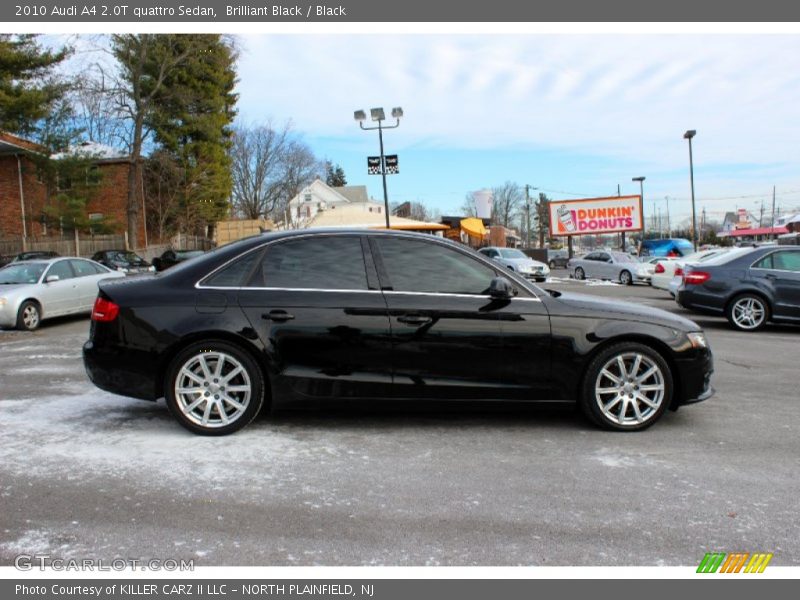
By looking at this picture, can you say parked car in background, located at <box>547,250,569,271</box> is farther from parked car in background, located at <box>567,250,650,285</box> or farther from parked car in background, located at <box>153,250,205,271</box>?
parked car in background, located at <box>153,250,205,271</box>

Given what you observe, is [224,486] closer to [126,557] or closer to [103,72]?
[126,557]

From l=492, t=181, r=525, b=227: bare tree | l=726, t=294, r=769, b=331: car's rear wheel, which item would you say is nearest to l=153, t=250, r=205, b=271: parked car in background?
l=726, t=294, r=769, b=331: car's rear wheel

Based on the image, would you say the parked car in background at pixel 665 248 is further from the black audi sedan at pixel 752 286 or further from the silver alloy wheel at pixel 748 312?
the silver alloy wheel at pixel 748 312

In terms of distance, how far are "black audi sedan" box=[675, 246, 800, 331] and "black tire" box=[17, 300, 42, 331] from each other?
12.0 m

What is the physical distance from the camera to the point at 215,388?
14.6 ft

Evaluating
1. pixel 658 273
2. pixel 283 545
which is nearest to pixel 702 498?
pixel 283 545

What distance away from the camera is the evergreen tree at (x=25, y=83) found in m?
23.2

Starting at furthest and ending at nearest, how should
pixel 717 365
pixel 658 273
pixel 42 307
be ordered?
pixel 658 273, pixel 42 307, pixel 717 365

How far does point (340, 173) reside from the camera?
115062 millimetres

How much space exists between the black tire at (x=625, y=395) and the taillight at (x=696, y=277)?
6.91 meters

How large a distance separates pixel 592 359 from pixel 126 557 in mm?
3327

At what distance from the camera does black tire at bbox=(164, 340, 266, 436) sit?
14.6 ft

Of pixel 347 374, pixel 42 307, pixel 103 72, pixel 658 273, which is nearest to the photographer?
pixel 347 374

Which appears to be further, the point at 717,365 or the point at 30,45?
the point at 30,45
